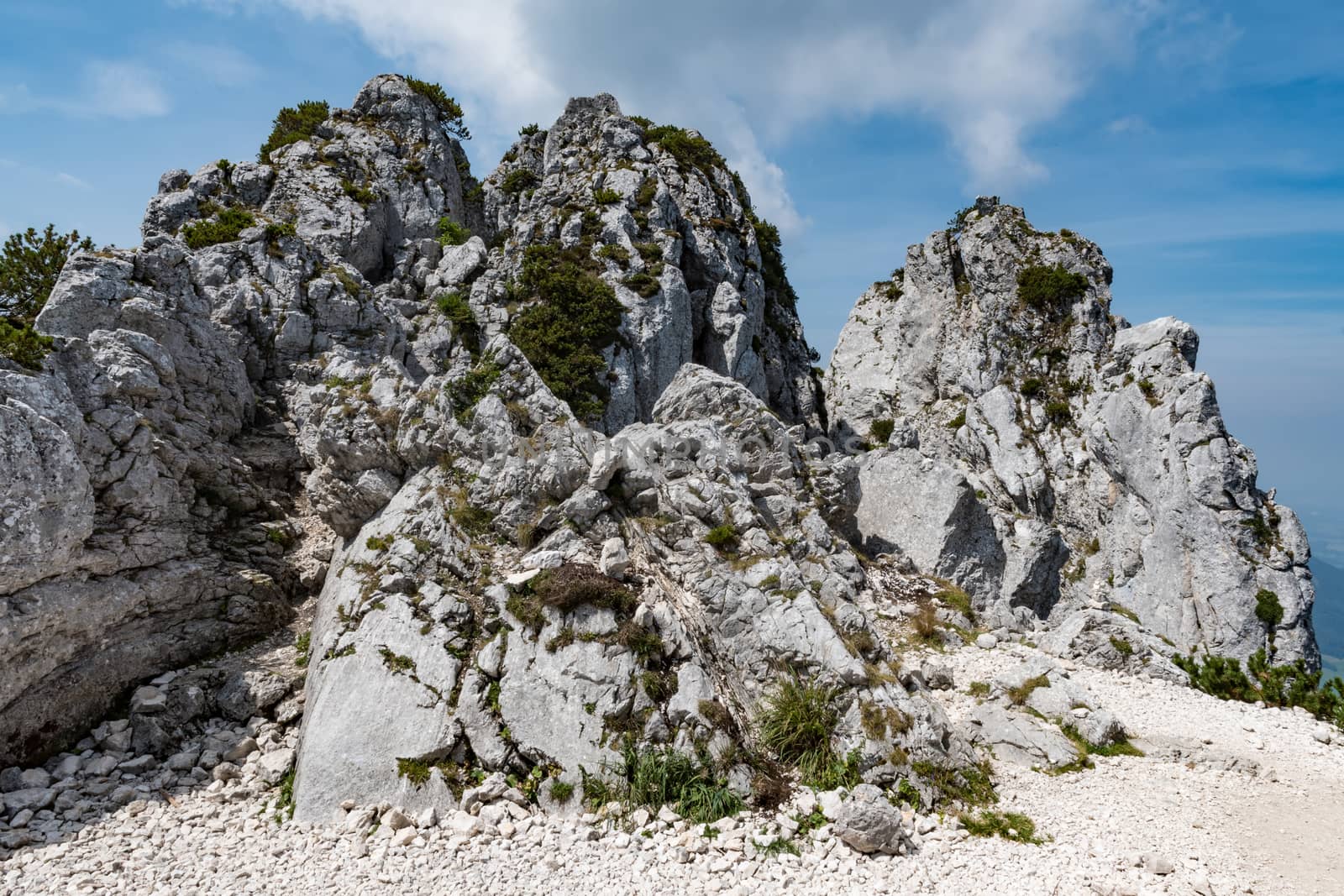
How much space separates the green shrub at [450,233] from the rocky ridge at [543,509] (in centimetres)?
190

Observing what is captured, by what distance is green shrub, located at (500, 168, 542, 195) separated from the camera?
159 ft

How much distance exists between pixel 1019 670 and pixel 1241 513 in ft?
48.1

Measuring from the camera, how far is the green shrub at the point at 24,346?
14.0 metres

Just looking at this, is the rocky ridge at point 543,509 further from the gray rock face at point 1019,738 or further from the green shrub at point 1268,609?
the green shrub at point 1268,609

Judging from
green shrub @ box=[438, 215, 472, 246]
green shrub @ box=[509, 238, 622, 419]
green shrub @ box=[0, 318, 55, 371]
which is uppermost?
green shrub @ box=[438, 215, 472, 246]

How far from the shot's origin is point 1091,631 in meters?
20.3

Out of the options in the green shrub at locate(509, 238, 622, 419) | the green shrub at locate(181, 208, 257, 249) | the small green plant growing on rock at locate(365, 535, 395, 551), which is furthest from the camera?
the green shrub at locate(509, 238, 622, 419)

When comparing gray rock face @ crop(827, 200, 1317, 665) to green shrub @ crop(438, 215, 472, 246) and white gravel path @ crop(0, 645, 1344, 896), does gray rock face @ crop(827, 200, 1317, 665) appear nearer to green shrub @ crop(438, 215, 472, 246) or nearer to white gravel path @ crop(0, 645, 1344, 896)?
white gravel path @ crop(0, 645, 1344, 896)

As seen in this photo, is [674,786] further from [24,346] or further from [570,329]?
[570,329]

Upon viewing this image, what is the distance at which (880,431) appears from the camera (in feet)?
134

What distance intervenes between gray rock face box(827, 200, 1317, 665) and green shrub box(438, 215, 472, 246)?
30030 mm

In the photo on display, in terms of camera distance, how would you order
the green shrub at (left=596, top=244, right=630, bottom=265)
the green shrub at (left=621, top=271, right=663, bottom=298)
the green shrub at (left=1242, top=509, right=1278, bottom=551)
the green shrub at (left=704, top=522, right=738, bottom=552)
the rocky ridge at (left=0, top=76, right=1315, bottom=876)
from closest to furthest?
1. the rocky ridge at (left=0, top=76, right=1315, bottom=876)
2. the green shrub at (left=704, top=522, right=738, bottom=552)
3. the green shrub at (left=1242, top=509, right=1278, bottom=551)
4. the green shrub at (left=621, top=271, right=663, bottom=298)
5. the green shrub at (left=596, top=244, right=630, bottom=265)

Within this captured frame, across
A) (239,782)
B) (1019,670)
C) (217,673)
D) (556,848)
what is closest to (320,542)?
(217,673)

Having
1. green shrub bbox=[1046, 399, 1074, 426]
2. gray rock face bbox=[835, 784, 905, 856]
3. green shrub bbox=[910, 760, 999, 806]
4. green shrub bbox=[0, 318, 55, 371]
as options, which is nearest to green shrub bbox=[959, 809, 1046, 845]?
green shrub bbox=[910, 760, 999, 806]
